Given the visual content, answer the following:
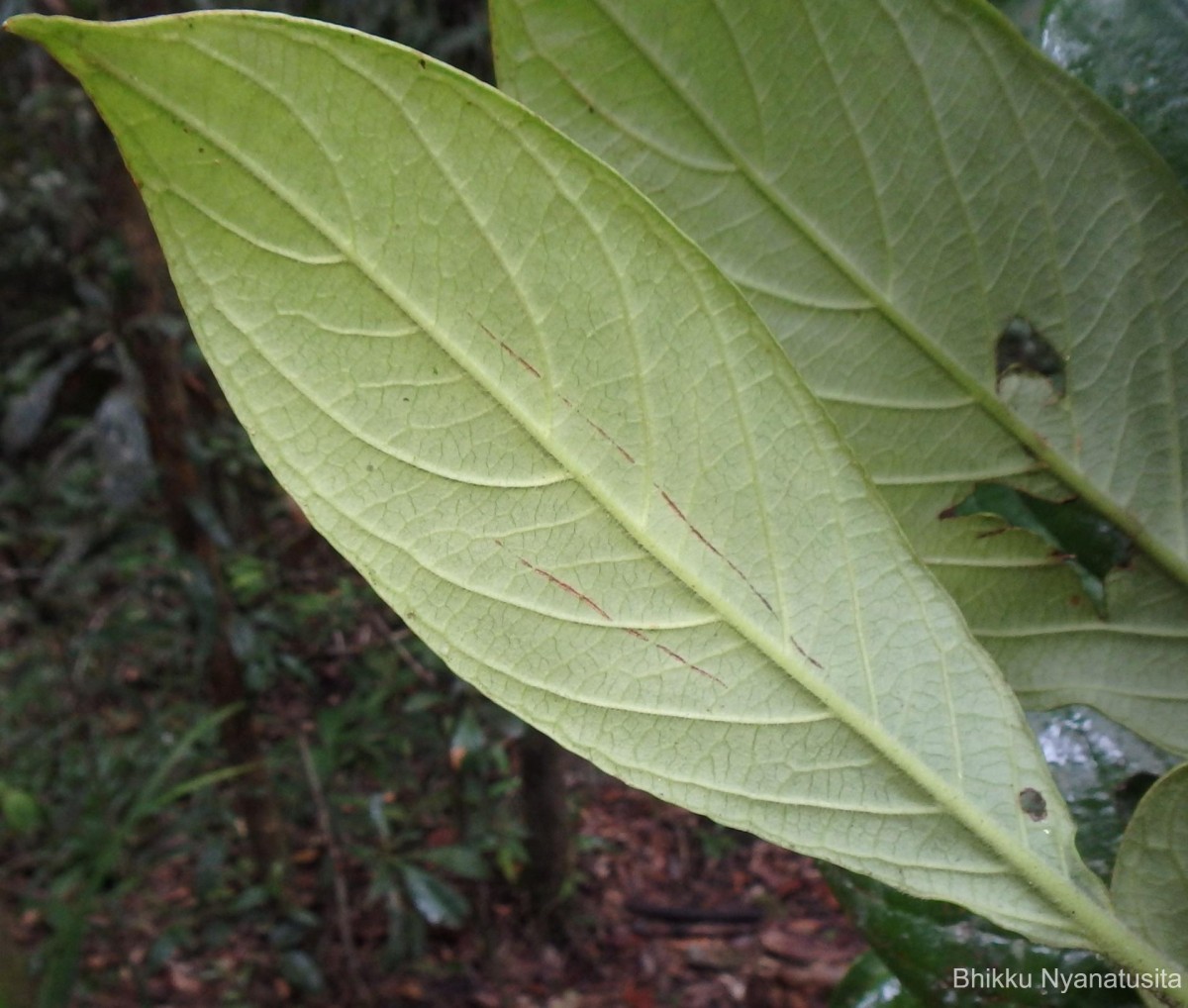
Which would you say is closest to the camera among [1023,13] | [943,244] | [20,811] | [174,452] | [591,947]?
[943,244]

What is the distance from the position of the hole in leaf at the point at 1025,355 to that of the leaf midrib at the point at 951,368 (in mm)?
14

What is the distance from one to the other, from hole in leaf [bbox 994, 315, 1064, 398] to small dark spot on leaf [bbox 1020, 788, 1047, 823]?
0.51 feet

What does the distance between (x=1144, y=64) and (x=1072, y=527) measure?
185mm

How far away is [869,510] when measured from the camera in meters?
0.30

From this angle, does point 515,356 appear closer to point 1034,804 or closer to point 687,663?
point 687,663

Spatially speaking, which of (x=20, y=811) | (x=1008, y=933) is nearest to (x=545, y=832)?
(x=20, y=811)

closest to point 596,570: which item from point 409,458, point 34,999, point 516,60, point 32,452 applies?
point 409,458

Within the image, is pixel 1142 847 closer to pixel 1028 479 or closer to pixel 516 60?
pixel 1028 479

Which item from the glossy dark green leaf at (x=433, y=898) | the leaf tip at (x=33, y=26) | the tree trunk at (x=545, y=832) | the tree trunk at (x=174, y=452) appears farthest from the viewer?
the tree trunk at (x=545, y=832)

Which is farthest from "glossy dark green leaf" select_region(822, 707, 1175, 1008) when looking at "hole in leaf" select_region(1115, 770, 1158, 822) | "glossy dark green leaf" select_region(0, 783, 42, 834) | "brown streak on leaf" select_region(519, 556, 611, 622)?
"glossy dark green leaf" select_region(0, 783, 42, 834)

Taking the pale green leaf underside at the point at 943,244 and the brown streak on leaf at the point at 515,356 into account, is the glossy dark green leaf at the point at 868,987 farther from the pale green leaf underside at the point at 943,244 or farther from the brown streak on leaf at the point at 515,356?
the brown streak on leaf at the point at 515,356

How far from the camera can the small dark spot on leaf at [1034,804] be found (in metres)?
0.30

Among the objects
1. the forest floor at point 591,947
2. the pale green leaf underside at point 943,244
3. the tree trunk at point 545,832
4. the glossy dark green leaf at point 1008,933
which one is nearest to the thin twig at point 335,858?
the forest floor at point 591,947

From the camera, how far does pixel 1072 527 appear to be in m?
0.37
